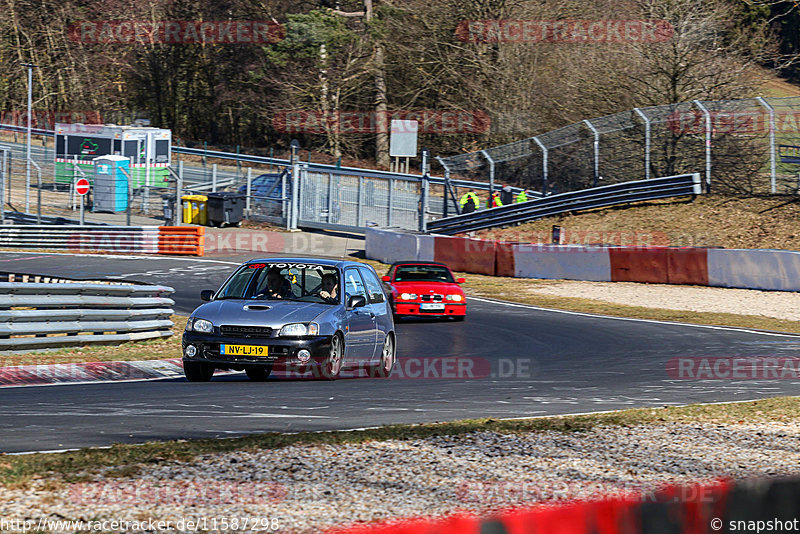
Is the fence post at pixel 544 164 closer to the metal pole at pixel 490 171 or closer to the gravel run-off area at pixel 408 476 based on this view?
the metal pole at pixel 490 171

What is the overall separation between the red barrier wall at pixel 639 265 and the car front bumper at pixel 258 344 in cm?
1694

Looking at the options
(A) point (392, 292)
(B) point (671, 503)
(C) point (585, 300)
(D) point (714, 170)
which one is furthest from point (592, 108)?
(B) point (671, 503)

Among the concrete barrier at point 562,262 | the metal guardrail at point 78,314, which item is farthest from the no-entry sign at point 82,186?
the metal guardrail at point 78,314

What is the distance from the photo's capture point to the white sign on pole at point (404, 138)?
107ft

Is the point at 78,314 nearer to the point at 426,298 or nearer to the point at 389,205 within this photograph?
the point at 426,298

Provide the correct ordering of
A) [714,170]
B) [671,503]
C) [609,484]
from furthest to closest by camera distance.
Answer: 1. [714,170]
2. [609,484]
3. [671,503]

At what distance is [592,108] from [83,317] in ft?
98.6

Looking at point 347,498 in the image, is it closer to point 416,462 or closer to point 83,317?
point 416,462

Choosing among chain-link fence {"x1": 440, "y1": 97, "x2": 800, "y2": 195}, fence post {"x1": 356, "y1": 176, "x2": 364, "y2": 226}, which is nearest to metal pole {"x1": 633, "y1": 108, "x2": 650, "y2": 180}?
chain-link fence {"x1": 440, "y1": 97, "x2": 800, "y2": 195}

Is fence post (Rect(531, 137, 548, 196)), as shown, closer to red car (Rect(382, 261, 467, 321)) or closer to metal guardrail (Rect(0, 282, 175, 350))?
red car (Rect(382, 261, 467, 321))

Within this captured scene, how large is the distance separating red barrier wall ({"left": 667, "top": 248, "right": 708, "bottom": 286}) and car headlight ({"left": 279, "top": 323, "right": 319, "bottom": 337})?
17.0m

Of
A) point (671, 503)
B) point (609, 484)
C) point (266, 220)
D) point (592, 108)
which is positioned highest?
point (592, 108)

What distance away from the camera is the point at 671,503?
12.8 ft

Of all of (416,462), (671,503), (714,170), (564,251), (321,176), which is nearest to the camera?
(671,503)
